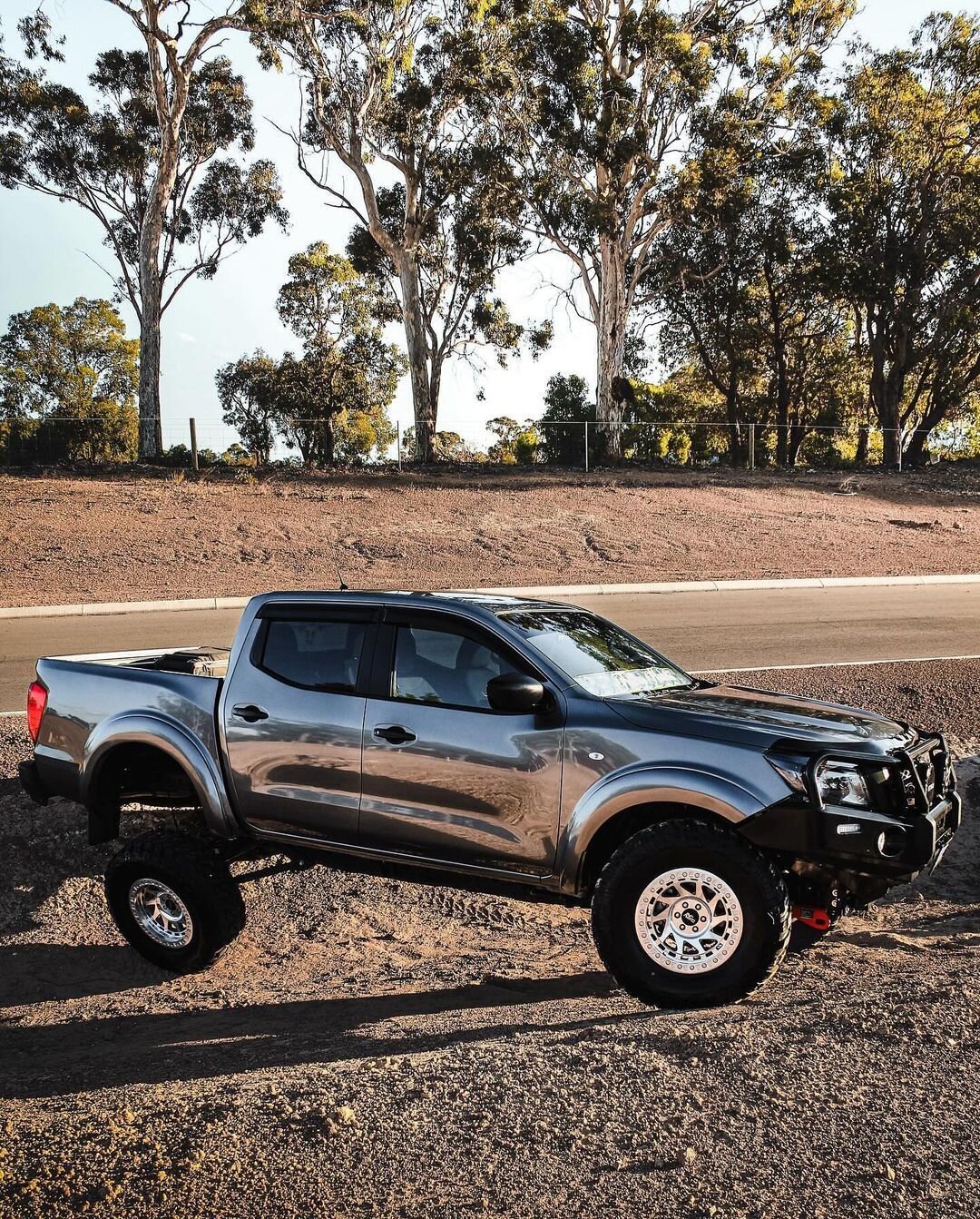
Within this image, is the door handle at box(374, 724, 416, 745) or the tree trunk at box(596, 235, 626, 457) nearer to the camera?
the door handle at box(374, 724, 416, 745)

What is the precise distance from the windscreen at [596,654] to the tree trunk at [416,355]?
93.4 feet

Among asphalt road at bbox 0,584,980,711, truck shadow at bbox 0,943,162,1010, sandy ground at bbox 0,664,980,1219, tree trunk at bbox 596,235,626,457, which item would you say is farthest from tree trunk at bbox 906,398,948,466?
truck shadow at bbox 0,943,162,1010

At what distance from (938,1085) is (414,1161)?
1847 millimetres

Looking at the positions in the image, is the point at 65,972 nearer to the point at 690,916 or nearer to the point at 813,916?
the point at 690,916

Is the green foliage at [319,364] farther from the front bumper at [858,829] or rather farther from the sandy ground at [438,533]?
the front bumper at [858,829]

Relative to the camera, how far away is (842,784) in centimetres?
478

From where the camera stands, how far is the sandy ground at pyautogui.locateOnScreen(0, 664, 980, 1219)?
3297mm

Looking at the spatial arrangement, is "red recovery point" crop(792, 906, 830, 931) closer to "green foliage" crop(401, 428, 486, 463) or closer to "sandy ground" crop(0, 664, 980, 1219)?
"sandy ground" crop(0, 664, 980, 1219)

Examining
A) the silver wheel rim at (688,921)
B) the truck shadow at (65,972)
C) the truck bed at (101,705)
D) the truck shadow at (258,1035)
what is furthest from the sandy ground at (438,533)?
the silver wheel rim at (688,921)

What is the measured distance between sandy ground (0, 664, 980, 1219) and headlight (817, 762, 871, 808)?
84 cm

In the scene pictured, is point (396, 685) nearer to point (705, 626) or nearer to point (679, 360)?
point (705, 626)

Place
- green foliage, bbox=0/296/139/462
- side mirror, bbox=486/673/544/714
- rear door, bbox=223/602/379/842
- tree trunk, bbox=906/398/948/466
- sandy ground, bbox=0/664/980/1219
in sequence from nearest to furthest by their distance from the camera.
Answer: sandy ground, bbox=0/664/980/1219 < side mirror, bbox=486/673/544/714 < rear door, bbox=223/602/379/842 < tree trunk, bbox=906/398/948/466 < green foliage, bbox=0/296/139/462

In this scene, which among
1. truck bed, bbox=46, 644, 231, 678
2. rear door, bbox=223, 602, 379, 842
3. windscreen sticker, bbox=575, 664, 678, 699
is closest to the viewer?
windscreen sticker, bbox=575, 664, 678, 699

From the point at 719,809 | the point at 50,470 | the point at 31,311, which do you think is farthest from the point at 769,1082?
the point at 31,311
